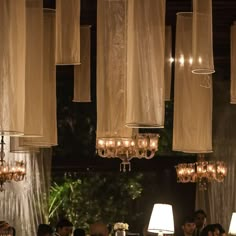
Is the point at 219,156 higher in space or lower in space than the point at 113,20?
lower

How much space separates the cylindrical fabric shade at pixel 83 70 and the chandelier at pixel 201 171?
3321 mm

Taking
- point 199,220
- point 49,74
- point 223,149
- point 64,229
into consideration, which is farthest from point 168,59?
point 223,149

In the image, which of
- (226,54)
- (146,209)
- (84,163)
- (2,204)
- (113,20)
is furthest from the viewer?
(146,209)

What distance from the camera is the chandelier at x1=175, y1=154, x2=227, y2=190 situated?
12539mm

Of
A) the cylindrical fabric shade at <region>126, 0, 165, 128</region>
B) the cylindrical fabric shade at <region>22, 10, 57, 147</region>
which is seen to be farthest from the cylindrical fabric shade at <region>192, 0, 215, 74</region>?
the cylindrical fabric shade at <region>22, 10, 57, 147</region>

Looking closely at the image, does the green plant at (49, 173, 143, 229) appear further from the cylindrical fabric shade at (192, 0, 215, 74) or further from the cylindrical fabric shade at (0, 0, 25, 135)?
the cylindrical fabric shade at (0, 0, 25, 135)

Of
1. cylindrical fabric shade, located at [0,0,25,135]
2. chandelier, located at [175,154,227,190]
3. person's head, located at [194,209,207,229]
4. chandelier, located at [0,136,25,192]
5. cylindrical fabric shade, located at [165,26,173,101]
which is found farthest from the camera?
chandelier, located at [175,154,227,190]

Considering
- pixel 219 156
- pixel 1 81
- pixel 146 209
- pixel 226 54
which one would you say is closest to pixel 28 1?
pixel 1 81

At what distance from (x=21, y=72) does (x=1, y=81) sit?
0.65ft

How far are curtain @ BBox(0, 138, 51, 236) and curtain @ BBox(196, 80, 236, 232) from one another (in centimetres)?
266

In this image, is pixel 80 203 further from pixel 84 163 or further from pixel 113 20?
pixel 113 20

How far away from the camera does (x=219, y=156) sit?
525 inches

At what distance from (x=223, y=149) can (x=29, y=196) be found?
3.16 meters

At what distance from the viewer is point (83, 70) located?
9.65 m
